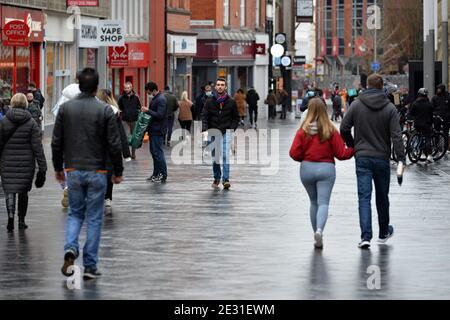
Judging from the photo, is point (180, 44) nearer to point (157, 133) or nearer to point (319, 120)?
point (157, 133)

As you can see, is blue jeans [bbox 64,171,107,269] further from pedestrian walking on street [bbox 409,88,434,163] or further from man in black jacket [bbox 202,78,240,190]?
pedestrian walking on street [bbox 409,88,434,163]

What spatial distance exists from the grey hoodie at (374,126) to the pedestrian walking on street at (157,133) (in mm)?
10170

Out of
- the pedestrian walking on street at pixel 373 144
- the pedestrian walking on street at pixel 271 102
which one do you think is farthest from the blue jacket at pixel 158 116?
the pedestrian walking on street at pixel 271 102

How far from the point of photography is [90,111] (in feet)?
44.7

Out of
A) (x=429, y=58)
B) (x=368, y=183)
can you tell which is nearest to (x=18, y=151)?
(x=368, y=183)

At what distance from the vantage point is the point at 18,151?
18109mm

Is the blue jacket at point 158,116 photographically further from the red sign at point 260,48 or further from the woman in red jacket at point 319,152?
the red sign at point 260,48

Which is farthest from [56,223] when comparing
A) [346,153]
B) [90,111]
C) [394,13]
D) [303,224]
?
[394,13]

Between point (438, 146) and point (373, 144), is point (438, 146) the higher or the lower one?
the lower one

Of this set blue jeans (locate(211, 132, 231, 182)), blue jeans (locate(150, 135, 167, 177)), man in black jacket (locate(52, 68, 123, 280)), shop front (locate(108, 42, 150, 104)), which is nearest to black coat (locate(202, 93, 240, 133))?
blue jeans (locate(211, 132, 231, 182))

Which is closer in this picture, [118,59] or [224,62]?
[118,59]

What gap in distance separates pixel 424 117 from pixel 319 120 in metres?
17.9

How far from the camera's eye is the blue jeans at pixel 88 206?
1361 centimetres

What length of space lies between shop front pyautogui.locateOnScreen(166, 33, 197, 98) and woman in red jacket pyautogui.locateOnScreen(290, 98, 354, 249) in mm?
54439
